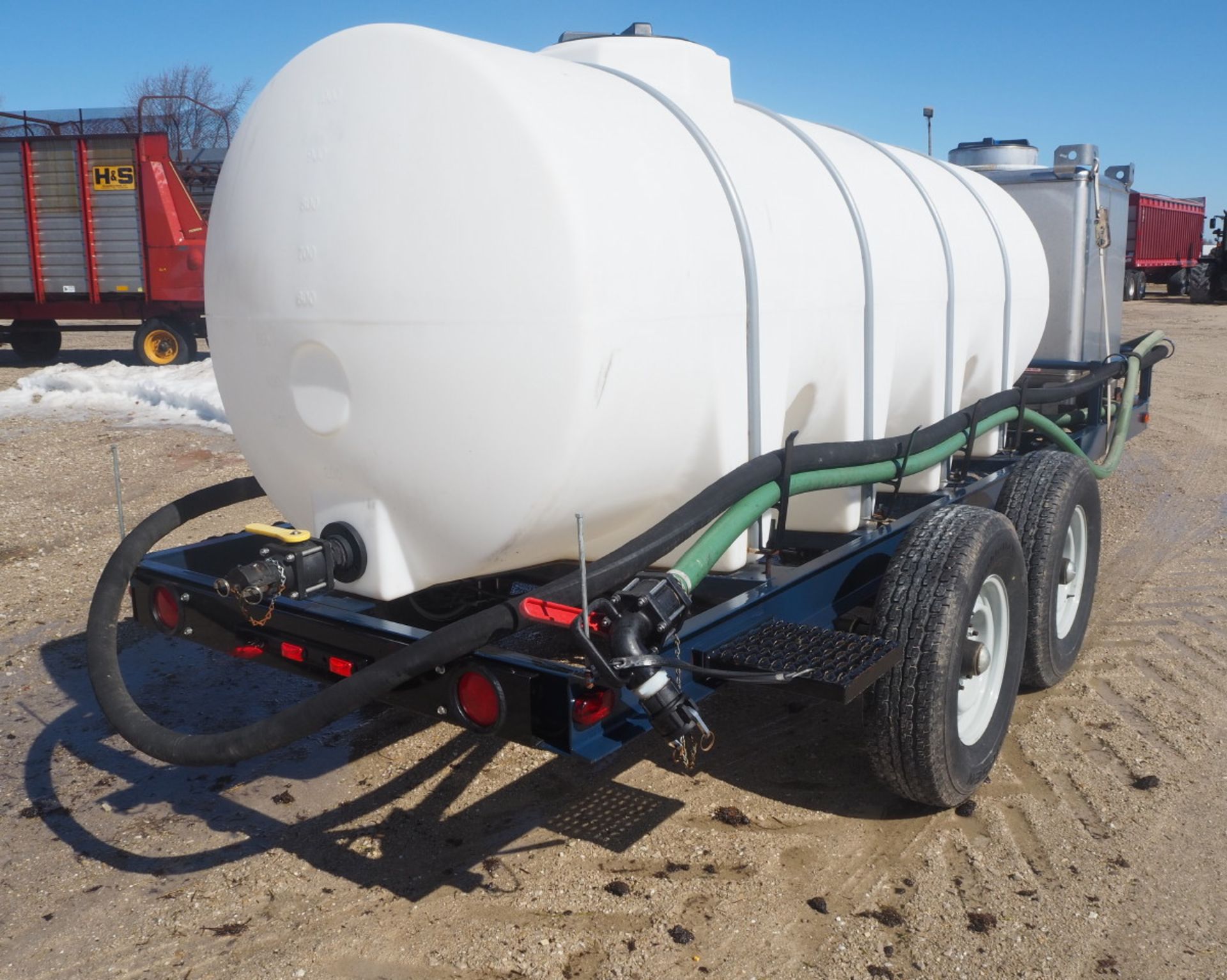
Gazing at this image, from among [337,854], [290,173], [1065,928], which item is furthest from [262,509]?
[1065,928]

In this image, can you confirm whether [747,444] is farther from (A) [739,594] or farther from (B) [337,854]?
(B) [337,854]

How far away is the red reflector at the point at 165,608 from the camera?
3.54 m

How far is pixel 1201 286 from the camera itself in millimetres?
28391

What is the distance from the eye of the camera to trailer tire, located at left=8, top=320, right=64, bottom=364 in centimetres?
1684

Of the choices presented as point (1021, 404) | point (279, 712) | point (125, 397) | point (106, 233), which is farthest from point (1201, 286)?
point (279, 712)

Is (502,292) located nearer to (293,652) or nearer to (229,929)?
(293,652)

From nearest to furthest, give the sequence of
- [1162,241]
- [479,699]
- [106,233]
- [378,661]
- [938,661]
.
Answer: [479,699]
[378,661]
[938,661]
[106,233]
[1162,241]

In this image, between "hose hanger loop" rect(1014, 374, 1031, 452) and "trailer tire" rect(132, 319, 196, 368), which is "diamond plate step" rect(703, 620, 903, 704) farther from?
"trailer tire" rect(132, 319, 196, 368)

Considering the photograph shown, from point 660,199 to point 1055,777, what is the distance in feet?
8.11

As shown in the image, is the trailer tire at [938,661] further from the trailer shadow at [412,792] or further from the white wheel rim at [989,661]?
the trailer shadow at [412,792]

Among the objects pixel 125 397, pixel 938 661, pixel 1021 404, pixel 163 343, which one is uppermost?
pixel 163 343

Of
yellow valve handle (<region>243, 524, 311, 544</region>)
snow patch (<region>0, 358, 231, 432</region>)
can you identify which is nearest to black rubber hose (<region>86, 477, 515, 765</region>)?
yellow valve handle (<region>243, 524, 311, 544</region>)

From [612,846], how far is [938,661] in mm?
1170

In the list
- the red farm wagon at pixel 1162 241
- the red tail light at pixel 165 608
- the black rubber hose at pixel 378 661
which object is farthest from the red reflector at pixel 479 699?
the red farm wagon at pixel 1162 241
